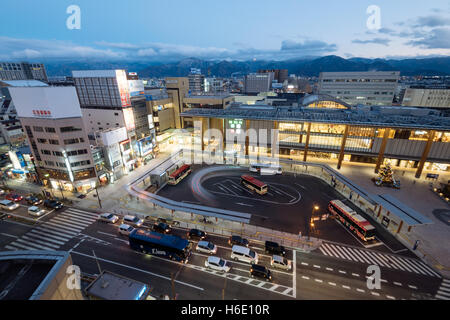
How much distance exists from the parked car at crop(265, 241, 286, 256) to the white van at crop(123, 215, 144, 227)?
2411 cm

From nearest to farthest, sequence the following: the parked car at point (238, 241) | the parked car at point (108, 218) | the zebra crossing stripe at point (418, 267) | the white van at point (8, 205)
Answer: the zebra crossing stripe at point (418, 267)
the parked car at point (238, 241)
the parked car at point (108, 218)
the white van at point (8, 205)

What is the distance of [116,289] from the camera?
21000 millimetres

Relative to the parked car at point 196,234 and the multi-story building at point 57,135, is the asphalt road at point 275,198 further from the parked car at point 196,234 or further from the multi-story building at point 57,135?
the multi-story building at point 57,135

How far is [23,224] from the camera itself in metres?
39.9

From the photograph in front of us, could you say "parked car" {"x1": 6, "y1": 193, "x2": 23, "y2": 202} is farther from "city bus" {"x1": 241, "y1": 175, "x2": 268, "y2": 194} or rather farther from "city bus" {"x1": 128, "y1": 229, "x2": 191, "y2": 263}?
"city bus" {"x1": 241, "y1": 175, "x2": 268, "y2": 194}

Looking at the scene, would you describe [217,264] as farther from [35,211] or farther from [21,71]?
[21,71]

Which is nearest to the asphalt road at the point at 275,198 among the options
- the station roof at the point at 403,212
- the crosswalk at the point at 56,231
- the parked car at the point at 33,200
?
the station roof at the point at 403,212

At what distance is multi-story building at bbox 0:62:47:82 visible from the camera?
6734 inches

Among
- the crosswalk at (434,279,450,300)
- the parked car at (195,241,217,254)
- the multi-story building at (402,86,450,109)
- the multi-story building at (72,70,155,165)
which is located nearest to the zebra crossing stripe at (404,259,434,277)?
the crosswalk at (434,279,450,300)

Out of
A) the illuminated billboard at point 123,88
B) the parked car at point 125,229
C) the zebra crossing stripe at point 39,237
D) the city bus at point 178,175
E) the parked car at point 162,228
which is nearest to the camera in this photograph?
the zebra crossing stripe at point 39,237

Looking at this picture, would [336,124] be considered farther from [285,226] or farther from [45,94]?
[45,94]

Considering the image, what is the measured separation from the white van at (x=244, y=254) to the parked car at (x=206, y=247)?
312 centimetres

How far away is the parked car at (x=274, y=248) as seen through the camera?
3159cm

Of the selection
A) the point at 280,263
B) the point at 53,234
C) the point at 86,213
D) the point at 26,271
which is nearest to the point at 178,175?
the point at 86,213
